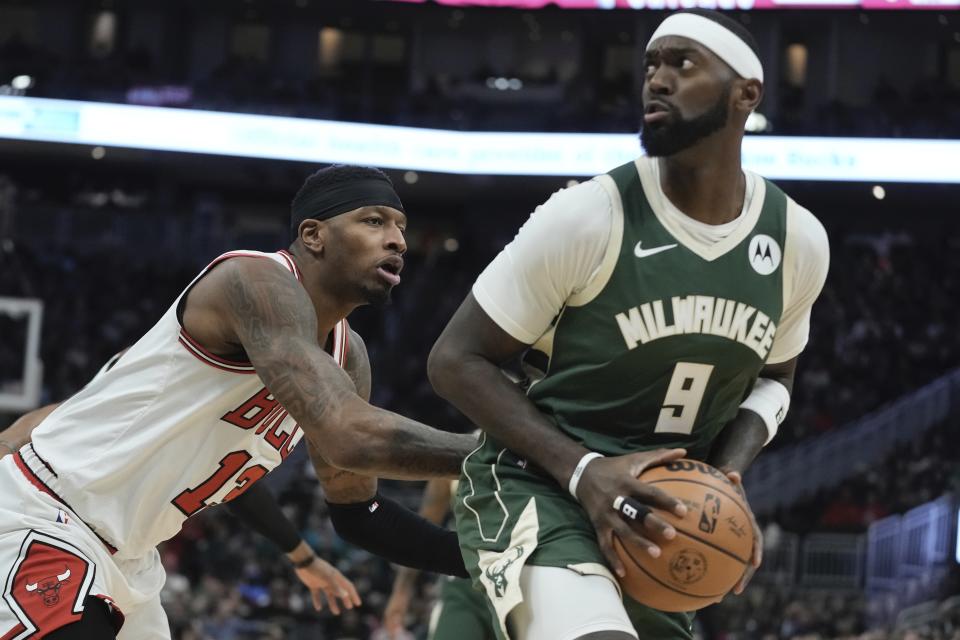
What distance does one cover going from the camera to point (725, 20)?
389 cm

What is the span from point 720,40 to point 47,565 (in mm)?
2550

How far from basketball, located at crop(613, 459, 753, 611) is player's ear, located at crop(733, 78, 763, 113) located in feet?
3.44

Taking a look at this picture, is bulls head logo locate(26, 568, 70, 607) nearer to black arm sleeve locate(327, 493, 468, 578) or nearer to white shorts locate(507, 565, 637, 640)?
black arm sleeve locate(327, 493, 468, 578)

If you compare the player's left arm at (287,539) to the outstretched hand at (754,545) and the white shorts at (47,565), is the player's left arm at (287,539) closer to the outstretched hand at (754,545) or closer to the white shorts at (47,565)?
the white shorts at (47,565)

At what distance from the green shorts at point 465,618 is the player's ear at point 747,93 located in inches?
122

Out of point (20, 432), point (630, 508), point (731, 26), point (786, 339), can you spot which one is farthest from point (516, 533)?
point (20, 432)

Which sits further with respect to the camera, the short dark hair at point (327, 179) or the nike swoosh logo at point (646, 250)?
the short dark hair at point (327, 179)

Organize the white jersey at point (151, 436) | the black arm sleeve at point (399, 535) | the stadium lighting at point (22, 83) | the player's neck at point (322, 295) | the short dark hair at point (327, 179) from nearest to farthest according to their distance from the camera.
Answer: the white jersey at point (151, 436) → the player's neck at point (322, 295) → the short dark hair at point (327, 179) → the black arm sleeve at point (399, 535) → the stadium lighting at point (22, 83)

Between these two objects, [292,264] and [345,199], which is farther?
[345,199]

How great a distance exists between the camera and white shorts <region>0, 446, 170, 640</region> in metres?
3.99

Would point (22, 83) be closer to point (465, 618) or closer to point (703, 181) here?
point (465, 618)

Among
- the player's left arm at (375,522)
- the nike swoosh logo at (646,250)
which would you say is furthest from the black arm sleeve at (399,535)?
the nike swoosh logo at (646,250)

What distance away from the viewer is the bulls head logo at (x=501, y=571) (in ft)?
12.0

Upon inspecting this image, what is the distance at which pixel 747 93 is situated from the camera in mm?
3832
